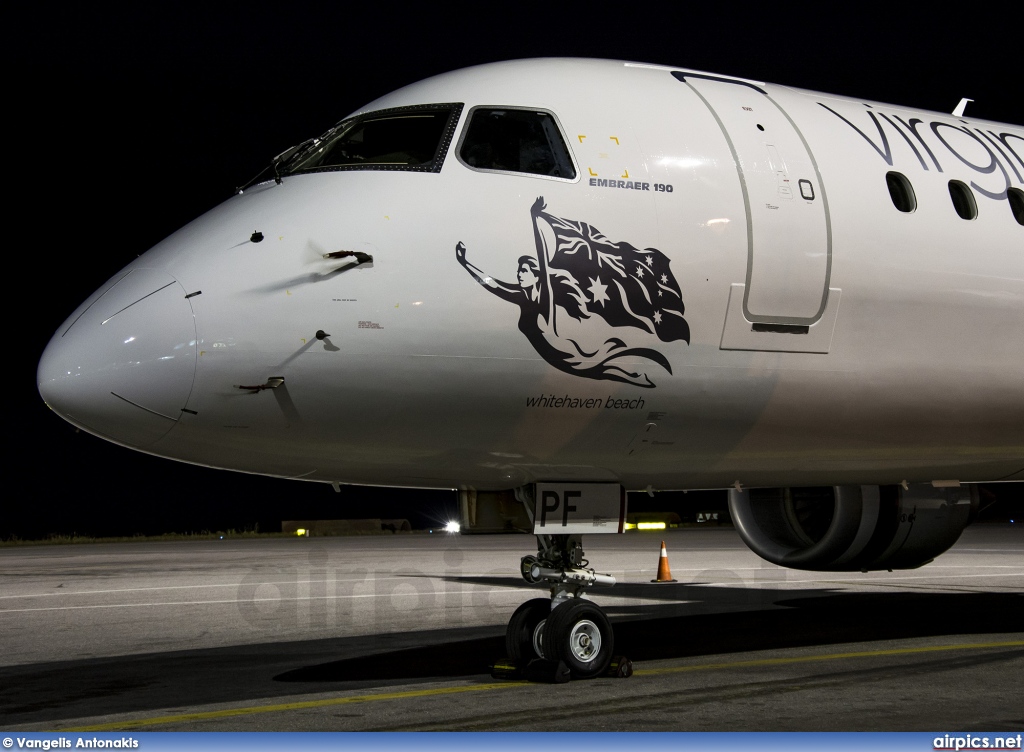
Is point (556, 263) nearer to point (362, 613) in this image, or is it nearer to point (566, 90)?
point (566, 90)

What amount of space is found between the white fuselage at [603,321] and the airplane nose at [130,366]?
0.04 feet

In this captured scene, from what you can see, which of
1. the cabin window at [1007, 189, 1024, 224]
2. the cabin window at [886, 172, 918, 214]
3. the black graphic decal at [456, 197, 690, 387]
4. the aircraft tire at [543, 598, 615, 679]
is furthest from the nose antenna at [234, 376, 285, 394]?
the cabin window at [1007, 189, 1024, 224]

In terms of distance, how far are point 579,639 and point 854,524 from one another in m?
3.86

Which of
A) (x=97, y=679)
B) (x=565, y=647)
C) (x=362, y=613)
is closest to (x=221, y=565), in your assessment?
(x=362, y=613)

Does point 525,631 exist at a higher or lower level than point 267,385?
lower

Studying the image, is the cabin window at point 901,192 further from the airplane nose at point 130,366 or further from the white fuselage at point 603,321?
the airplane nose at point 130,366

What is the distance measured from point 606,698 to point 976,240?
4.63m

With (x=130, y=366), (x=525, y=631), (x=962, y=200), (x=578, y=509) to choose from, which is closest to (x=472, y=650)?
(x=525, y=631)

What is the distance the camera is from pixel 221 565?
24062 mm

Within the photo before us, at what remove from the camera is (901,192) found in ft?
30.7

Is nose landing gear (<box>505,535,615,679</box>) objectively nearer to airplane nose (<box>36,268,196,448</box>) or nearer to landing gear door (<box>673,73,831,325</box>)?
landing gear door (<box>673,73,831,325</box>)

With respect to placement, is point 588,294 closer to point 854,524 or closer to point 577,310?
point 577,310

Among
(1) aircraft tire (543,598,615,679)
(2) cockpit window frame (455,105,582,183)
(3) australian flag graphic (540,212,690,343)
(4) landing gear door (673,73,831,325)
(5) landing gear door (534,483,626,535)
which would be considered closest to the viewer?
(3) australian flag graphic (540,212,690,343)

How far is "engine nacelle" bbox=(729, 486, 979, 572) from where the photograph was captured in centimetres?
1149
